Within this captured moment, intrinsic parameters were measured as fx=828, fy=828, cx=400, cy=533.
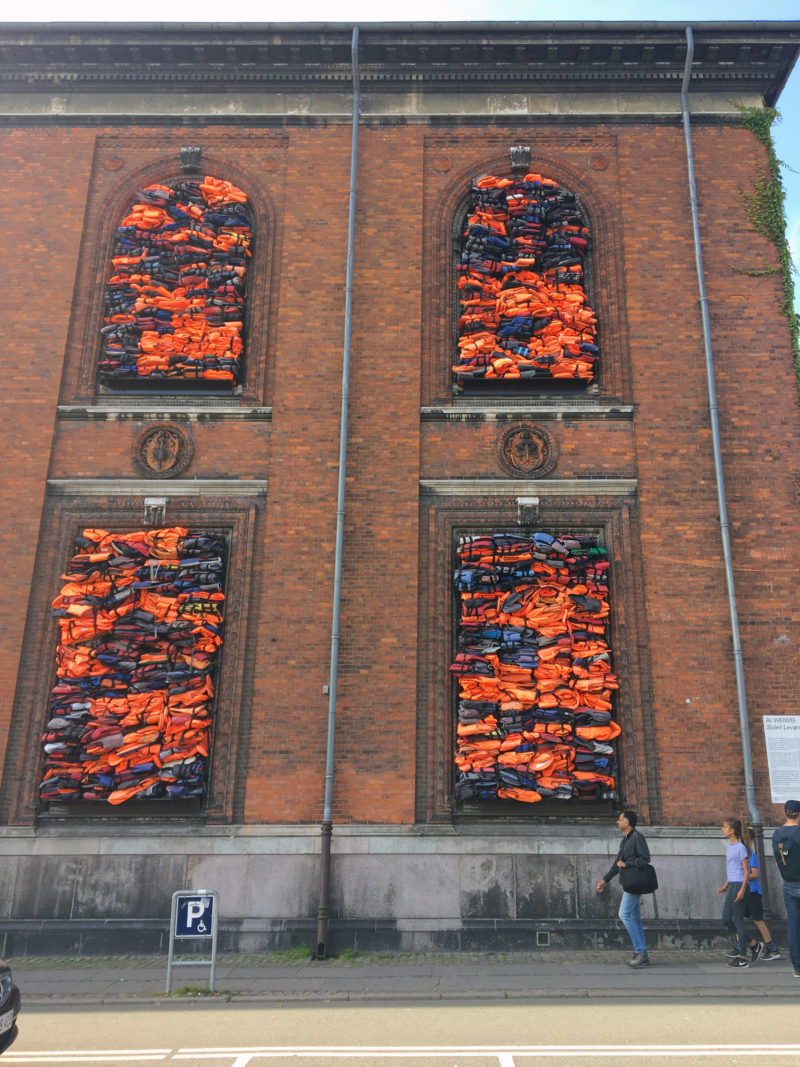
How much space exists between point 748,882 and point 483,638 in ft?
15.0

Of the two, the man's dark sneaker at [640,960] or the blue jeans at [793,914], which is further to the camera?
the man's dark sneaker at [640,960]

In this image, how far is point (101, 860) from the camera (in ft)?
37.0

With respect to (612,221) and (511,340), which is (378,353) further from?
(612,221)

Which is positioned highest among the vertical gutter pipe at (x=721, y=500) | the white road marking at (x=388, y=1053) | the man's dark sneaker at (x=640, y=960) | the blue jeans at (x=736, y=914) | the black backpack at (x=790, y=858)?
the vertical gutter pipe at (x=721, y=500)

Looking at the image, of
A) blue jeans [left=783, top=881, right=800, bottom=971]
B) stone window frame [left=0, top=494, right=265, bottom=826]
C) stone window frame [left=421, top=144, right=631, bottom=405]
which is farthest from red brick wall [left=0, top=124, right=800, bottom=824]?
blue jeans [left=783, top=881, right=800, bottom=971]

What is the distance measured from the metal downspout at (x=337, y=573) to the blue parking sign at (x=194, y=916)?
251 centimetres

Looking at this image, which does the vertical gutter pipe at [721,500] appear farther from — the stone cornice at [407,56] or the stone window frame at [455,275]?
the stone window frame at [455,275]

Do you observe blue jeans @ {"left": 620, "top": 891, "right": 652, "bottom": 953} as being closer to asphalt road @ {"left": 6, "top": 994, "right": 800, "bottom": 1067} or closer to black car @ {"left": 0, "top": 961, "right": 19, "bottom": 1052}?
asphalt road @ {"left": 6, "top": 994, "right": 800, "bottom": 1067}

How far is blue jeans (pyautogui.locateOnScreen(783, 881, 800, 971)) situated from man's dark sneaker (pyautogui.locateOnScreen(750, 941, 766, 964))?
1306mm

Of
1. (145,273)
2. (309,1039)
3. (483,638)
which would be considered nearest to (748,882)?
(483,638)

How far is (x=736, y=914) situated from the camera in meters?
9.91

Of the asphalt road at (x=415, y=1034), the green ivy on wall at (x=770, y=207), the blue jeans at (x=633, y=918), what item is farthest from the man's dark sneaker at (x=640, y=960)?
the green ivy on wall at (x=770, y=207)

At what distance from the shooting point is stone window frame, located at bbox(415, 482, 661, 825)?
457 inches

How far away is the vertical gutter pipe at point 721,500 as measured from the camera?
1127 cm
